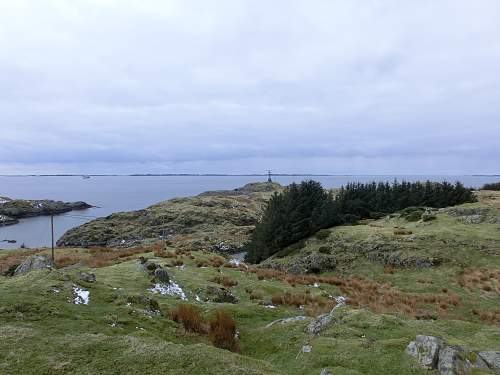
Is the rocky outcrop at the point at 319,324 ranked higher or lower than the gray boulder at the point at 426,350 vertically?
lower

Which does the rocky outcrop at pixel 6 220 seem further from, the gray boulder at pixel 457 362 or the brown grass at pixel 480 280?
the gray boulder at pixel 457 362

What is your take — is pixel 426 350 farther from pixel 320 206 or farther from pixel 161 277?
pixel 320 206

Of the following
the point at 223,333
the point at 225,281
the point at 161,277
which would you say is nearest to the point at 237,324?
the point at 223,333

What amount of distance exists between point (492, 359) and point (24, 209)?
608 ft

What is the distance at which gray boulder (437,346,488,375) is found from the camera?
9.94m

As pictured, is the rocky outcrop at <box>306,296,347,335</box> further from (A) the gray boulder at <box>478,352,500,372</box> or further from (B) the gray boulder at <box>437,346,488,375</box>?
(A) the gray boulder at <box>478,352,500,372</box>

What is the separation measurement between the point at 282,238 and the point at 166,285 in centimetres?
3649

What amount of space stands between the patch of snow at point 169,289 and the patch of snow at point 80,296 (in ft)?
21.4

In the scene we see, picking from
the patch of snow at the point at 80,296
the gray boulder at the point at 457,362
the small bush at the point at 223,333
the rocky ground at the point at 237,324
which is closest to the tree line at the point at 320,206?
the rocky ground at the point at 237,324

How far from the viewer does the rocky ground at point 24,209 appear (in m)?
153

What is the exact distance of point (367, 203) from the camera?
233ft

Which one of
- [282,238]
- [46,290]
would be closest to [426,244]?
[282,238]

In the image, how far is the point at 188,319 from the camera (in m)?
13.3

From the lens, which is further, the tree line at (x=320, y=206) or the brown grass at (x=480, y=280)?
the tree line at (x=320, y=206)
